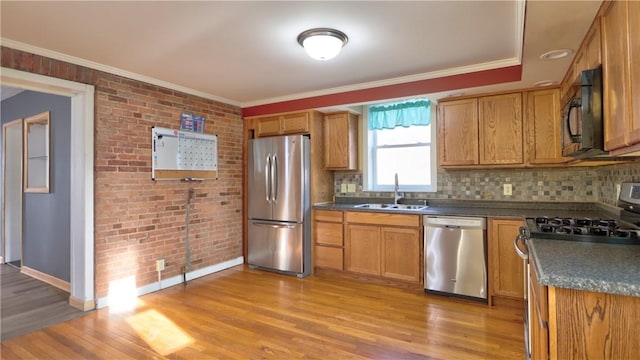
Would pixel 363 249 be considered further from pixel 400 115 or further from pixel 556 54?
pixel 556 54

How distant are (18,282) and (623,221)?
591cm

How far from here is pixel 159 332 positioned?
8.35 feet

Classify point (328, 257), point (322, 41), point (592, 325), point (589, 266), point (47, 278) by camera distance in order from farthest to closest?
point (328, 257)
point (47, 278)
point (322, 41)
point (589, 266)
point (592, 325)

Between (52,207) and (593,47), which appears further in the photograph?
(52,207)

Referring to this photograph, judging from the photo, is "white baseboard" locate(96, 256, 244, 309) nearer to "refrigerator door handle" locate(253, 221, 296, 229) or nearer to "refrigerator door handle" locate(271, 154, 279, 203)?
"refrigerator door handle" locate(253, 221, 296, 229)

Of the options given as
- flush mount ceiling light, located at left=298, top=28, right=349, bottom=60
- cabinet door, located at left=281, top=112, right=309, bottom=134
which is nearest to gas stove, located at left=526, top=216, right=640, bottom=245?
flush mount ceiling light, located at left=298, top=28, right=349, bottom=60

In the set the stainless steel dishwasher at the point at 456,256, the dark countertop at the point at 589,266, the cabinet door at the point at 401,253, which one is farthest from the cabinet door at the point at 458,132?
the dark countertop at the point at 589,266

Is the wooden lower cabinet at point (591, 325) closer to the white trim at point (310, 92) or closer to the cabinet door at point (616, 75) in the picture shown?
the cabinet door at point (616, 75)

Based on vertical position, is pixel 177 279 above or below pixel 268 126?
below

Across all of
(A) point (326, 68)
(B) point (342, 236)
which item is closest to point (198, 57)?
(A) point (326, 68)

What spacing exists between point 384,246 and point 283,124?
6.69ft

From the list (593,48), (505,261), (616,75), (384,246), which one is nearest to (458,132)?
(505,261)

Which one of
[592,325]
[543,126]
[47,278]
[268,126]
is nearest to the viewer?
[592,325]

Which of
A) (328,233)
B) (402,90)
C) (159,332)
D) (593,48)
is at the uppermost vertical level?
(402,90)
